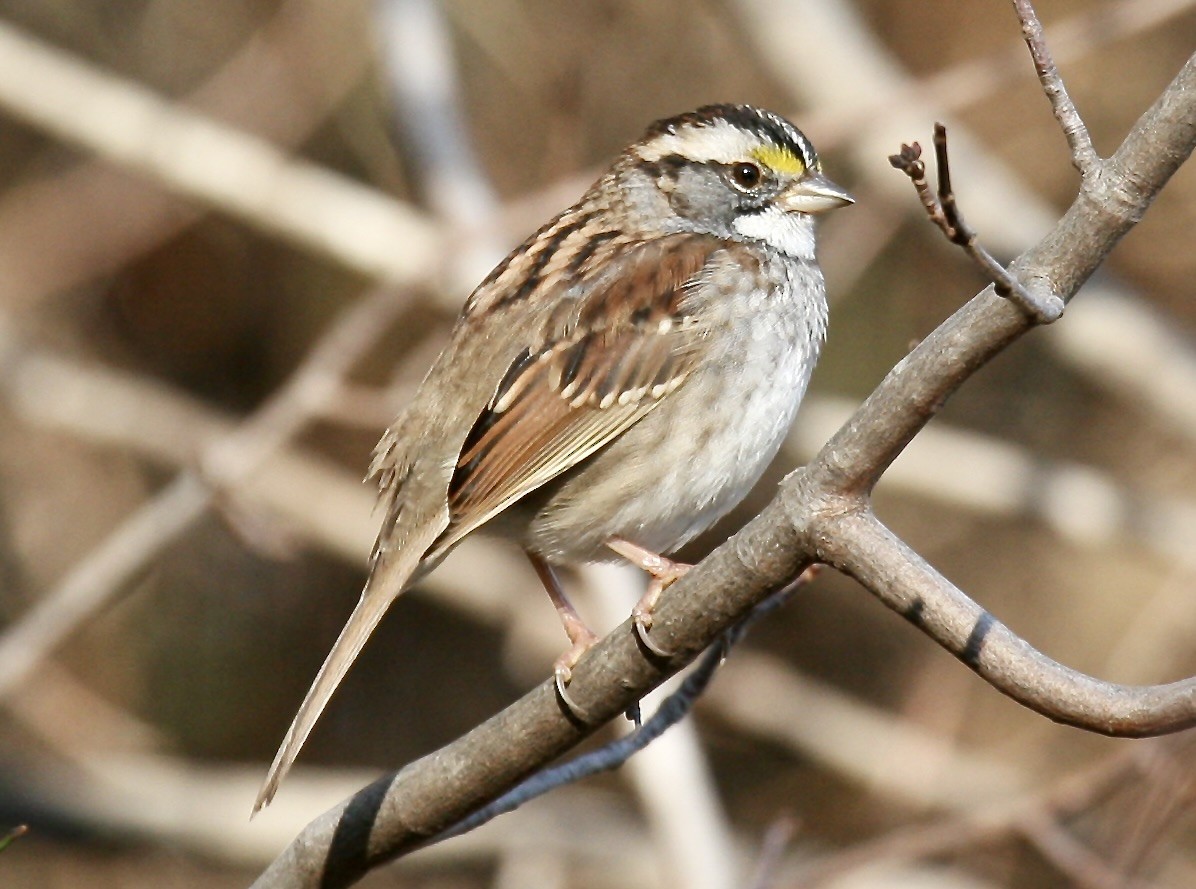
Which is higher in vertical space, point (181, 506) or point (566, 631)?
point (181, 506)

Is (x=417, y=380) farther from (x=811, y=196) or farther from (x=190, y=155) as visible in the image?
(x=811, y=196)

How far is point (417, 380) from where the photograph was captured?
19.9ft

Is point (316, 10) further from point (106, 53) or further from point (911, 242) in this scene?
point (911, 242)

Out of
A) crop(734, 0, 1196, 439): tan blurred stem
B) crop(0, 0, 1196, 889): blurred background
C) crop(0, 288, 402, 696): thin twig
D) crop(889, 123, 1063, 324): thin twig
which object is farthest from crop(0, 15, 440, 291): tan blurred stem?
crop(889, 123, 1063, 324): thin twig

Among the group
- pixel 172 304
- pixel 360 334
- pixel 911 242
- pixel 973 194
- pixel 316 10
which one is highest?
pixel 316 10

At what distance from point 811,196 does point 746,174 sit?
0.63 feet

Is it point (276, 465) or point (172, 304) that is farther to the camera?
point (172, 304)

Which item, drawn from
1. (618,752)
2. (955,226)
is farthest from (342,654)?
(955,226)

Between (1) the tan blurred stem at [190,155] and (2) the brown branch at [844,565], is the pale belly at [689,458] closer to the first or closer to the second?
(2) the brown branch at [844,565]

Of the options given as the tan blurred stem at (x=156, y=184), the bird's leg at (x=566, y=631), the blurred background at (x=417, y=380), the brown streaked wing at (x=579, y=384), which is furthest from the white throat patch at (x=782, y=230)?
the tan blurred stem at (x=156, y=184)

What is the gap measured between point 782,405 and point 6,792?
3299mm

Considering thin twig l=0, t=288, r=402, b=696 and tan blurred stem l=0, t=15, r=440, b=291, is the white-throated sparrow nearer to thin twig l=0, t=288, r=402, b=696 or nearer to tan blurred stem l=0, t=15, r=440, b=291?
thin twig l=0, t=288, r=402, b=696

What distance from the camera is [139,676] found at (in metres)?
7.45

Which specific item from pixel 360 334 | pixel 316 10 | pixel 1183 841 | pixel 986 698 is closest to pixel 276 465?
pixel 360 334
